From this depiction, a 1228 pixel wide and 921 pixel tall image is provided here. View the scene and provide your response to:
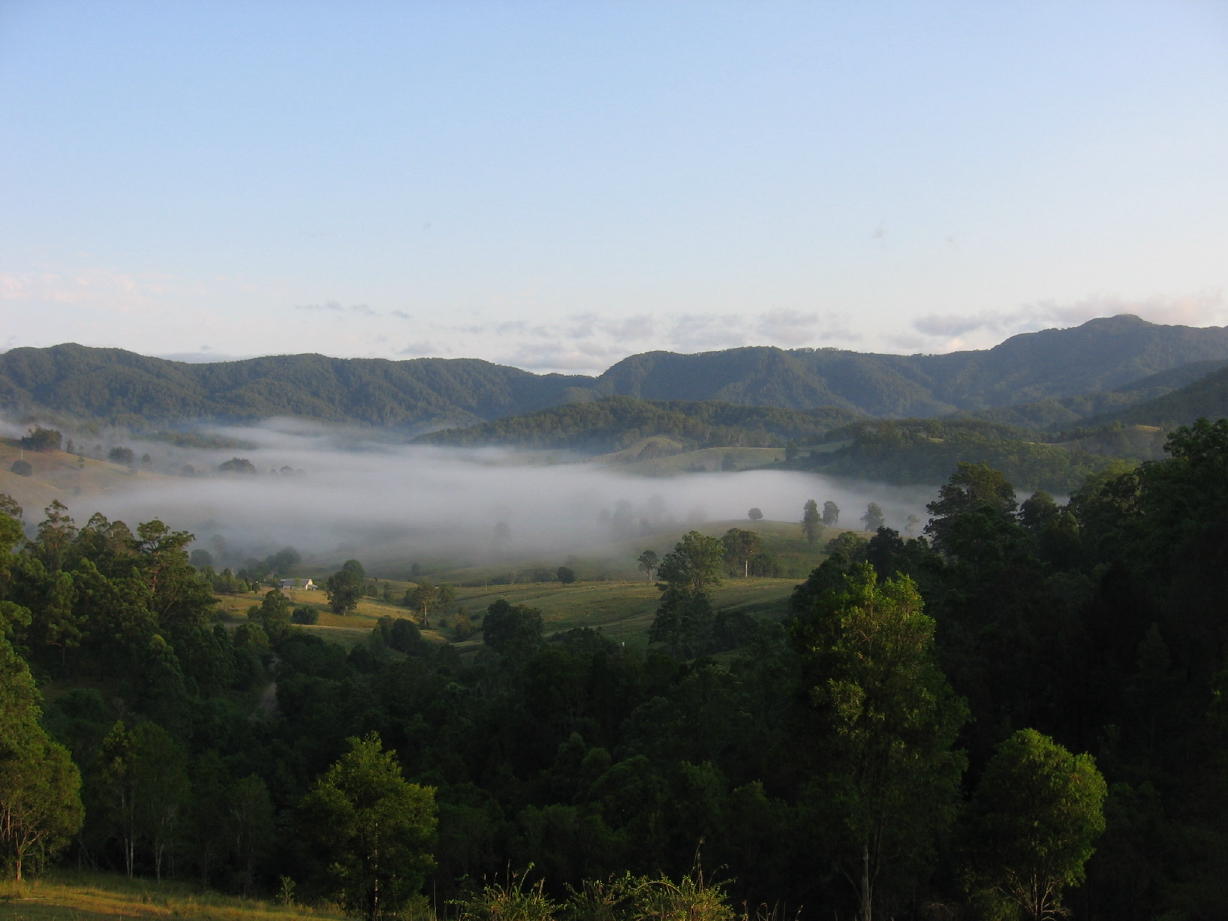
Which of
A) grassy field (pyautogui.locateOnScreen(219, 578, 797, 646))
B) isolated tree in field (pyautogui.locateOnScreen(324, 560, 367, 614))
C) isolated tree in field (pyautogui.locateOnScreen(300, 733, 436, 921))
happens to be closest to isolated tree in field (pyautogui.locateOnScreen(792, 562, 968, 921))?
isolated tree in field (pyautogui.locateOnScreen(300, 733, 436, 921))

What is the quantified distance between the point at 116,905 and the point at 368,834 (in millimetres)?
7620

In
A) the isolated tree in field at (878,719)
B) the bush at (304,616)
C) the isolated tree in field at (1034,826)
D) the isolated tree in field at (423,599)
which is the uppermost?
the isolated tree in field at (878,719)

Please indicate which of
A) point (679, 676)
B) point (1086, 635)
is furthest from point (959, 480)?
point (1086, 635)

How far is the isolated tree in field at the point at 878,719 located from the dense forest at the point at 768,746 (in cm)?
7

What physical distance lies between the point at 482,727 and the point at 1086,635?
33927 mm

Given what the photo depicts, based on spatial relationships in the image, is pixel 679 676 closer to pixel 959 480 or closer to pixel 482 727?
pixel 482 727

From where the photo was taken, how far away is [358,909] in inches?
1243

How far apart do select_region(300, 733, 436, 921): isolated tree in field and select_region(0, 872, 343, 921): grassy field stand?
1884mm

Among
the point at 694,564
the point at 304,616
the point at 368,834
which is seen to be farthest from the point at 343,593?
the point at 368,834

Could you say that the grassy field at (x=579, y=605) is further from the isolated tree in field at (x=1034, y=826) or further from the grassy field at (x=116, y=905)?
the isolated tree in field at (x=1034, y=826)

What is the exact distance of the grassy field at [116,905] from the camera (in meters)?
26.0

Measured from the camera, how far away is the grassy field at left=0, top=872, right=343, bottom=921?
26016mm

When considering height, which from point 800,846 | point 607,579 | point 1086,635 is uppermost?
point 1086,635

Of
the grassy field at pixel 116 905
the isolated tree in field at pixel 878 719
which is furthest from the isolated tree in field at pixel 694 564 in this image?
the isolated tree in field at pixel 878 719
